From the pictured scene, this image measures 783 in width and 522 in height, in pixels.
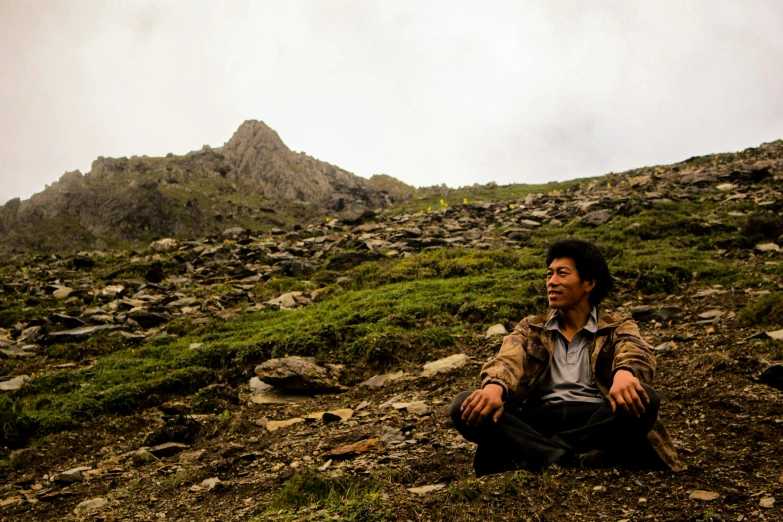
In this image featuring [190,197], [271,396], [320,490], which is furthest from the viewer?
[190,197]

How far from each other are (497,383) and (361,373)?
535cm

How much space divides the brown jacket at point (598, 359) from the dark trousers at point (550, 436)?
0.54ft

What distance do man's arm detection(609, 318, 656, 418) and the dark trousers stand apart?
0.23m

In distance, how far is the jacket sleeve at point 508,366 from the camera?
382 centimetres

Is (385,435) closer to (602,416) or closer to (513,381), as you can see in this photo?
(513,381)

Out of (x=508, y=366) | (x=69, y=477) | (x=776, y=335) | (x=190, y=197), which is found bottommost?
(x=69, y=477)

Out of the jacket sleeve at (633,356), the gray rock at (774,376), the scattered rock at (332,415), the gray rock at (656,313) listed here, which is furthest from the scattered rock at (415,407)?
the gray rock at (656,313)

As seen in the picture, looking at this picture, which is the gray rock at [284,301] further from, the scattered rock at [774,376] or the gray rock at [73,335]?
the scattered rock at [774,376]

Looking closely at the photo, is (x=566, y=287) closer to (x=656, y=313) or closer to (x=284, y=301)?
(x=656, y=313)

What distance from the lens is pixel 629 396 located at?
339 cm

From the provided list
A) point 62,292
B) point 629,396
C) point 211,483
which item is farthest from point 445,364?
point 62,292

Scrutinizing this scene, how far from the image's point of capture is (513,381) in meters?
3.88

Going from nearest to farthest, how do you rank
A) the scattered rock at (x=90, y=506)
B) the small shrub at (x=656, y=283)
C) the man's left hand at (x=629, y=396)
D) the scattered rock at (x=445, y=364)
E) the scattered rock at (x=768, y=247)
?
1. the man's left hand at (x=629, y=396)
2. the scattered rock at (x=90, y=506)
3. the scattered rock at (x=445, y=364)
4. the small shrub at (x=656, y=283)
5. the scattered rock at (x=768, y=247)

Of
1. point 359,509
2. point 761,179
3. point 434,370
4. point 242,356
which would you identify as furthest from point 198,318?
point 761,179
